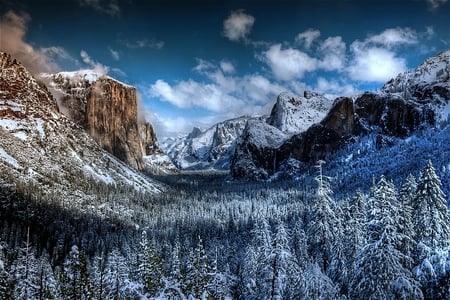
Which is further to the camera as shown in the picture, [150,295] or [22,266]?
[150,295]

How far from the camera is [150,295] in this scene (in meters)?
80.8

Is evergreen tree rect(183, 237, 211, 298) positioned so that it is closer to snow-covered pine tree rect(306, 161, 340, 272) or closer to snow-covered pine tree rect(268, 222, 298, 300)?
snow-covered pine tree rect(268, 222, 298, 300)

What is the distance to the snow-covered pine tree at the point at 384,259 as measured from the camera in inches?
1089

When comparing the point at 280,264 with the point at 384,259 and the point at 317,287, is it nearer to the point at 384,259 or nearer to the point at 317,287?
the point at 317,287

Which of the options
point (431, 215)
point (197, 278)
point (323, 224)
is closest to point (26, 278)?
point (197, 278)

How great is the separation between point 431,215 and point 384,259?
20.3 feet

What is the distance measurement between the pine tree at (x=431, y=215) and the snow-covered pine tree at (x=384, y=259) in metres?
3.10

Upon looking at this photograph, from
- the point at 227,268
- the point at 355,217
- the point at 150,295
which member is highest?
the point at 355,217

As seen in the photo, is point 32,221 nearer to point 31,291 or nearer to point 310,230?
point 31,291

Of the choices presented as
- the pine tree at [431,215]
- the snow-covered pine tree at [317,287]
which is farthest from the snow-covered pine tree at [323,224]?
the pine tree at [431,215]

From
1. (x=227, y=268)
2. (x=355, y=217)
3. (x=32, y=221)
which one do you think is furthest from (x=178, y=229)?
(x=355, y=217)

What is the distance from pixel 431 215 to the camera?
1217 inches

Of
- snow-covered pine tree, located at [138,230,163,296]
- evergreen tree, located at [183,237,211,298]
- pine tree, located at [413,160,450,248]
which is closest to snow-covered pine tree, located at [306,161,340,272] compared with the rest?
pine tree, located at [413,160,450,248]

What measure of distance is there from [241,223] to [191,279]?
102m
